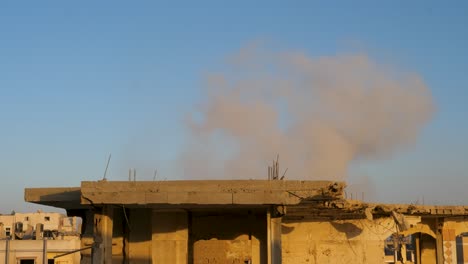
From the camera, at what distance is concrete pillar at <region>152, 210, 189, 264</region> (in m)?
16.5

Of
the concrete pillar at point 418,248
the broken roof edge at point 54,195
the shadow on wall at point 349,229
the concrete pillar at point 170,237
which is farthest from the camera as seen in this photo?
the concrete pillar at point 418,248

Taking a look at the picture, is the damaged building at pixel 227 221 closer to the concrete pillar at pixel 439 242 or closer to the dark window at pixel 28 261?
the concrete pillar at pixel 439 242

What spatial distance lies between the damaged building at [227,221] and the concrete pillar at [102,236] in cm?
2

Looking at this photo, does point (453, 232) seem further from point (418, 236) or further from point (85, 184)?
point (85, 184)

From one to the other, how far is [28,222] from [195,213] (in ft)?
158

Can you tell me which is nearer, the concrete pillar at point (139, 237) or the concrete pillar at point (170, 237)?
the concrete pillar at point (139, 237)

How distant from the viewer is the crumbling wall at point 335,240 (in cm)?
1683

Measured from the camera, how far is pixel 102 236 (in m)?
14.0

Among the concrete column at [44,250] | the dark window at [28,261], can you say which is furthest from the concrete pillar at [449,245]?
the dark window at [28,261]

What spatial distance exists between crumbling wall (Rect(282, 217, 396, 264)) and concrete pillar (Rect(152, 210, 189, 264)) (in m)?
2.85

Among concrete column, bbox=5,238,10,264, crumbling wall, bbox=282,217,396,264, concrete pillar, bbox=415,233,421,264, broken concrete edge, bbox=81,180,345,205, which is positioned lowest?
concrete column, bbox=5,238,10,264

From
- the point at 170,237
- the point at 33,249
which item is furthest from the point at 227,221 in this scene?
the point at 33,249

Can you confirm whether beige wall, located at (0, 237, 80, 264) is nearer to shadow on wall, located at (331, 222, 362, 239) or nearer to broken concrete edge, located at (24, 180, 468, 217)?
shadow on wall, located at (331, 222, 362, 239)

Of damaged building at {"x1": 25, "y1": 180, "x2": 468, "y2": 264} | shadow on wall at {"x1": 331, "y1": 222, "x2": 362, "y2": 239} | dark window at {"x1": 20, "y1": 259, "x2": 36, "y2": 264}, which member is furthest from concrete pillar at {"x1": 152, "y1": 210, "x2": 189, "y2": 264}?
dark window at {"x1": 20, "y1": 259, "x2": 36, "y2": 264}
